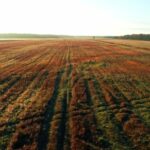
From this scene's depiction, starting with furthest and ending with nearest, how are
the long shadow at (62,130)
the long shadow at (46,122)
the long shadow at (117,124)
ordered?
the long shadow at (117,124) < the long shadow at (46,122) < the long shadow at (62,130)

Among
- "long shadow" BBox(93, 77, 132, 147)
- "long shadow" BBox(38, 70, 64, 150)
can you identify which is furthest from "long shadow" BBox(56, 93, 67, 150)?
"long shadow" BBox(93, 77, 132, 147)

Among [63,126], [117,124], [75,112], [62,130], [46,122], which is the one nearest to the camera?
[62,130]

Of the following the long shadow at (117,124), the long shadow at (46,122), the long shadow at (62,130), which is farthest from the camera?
the long shadow at (117,124)

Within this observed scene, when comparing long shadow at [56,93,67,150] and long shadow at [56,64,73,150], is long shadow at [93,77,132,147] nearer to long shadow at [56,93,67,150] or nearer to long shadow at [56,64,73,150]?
long shadow at [56,64,73,150]

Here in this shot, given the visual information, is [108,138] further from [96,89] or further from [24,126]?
[96,89]

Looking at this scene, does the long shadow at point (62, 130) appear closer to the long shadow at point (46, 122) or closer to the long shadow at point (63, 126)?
the long shadow at point (63, 126)

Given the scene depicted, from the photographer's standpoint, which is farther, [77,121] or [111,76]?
[111,76]

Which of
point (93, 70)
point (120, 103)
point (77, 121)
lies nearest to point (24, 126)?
point (77, 121)

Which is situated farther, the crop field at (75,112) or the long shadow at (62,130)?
the crop field at (75,112)

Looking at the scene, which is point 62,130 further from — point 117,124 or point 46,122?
point 117,124

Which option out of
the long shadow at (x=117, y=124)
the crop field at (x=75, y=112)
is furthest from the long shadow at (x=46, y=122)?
the long shadow at (x=117, y=124)

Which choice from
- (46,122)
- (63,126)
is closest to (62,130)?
(63,126)
